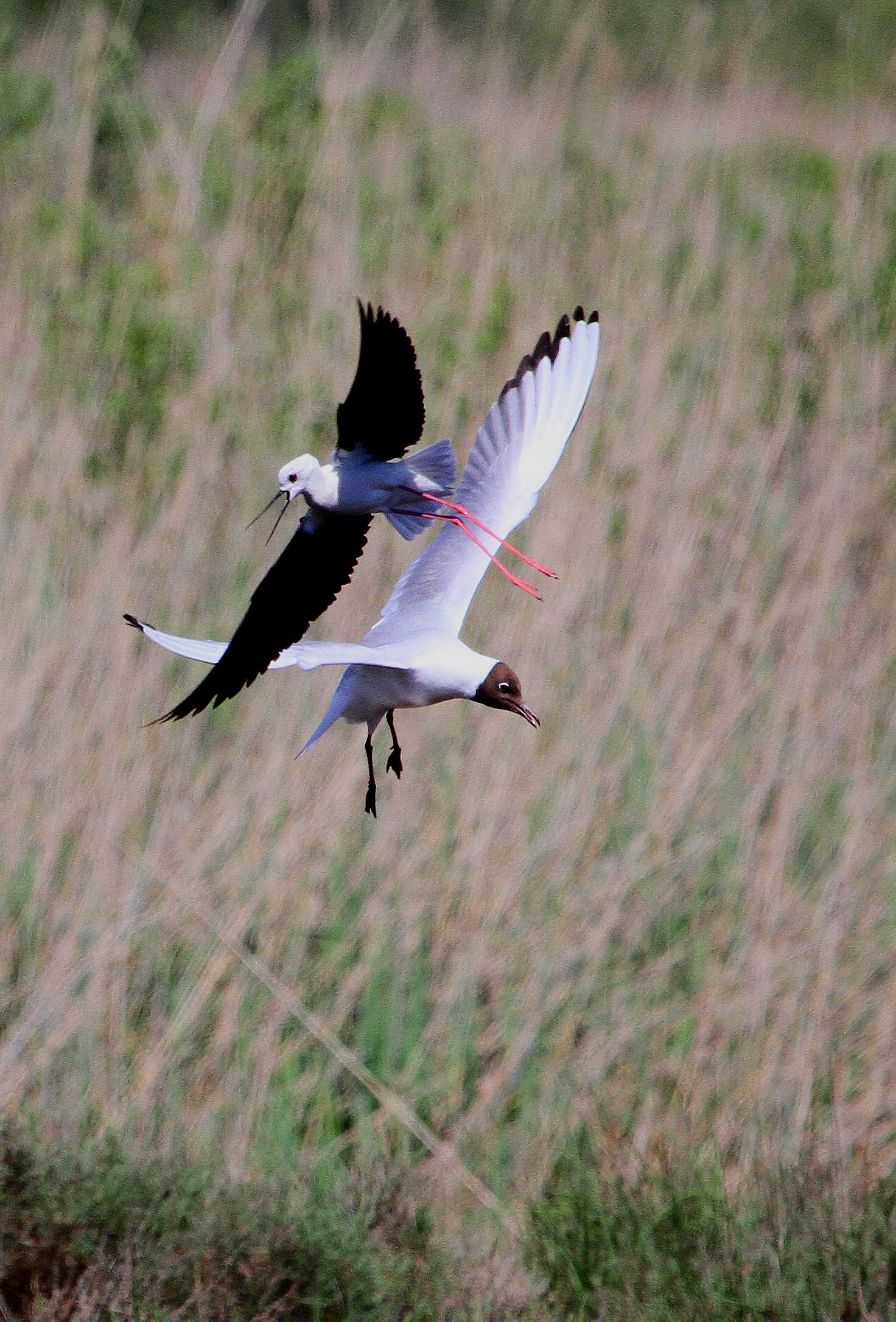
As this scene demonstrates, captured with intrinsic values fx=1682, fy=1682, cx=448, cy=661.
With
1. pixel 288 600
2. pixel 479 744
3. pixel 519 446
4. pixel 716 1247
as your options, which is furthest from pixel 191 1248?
pixel 288 600

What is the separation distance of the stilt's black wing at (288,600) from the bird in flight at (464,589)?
0.01 m

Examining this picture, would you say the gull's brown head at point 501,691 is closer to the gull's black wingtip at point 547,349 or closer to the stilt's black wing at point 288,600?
the stilt's black wing at point 288,600

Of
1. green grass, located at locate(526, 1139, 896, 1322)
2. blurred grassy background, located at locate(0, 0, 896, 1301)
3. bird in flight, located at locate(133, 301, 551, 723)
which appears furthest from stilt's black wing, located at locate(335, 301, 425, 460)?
green grass, located at locate(526, 1139, 896, 1322)

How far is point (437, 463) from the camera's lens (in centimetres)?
92

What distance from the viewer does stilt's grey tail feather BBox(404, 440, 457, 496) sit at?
91cm

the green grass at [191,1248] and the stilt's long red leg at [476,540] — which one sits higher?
the stilt's long red leg at [476,540]

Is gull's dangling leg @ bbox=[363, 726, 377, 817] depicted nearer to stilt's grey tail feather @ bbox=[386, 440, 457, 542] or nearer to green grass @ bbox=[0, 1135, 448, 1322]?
stilt's grey tail feather @ bbox=[386, 440, 457, 542]

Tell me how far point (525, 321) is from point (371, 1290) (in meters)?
1.91

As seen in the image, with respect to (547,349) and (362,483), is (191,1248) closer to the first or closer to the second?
(547,349)

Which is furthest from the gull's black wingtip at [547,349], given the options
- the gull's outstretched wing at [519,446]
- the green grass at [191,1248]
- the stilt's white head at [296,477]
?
the green grass at [191,1248]

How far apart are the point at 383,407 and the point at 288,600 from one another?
0.39 feet

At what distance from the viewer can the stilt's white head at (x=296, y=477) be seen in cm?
85

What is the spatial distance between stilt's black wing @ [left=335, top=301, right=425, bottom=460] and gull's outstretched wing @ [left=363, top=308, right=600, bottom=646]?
0.13m

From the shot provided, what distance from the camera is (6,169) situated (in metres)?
5.14
